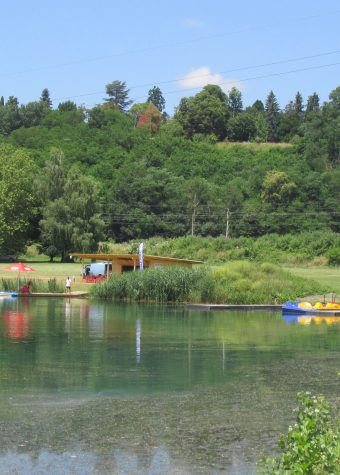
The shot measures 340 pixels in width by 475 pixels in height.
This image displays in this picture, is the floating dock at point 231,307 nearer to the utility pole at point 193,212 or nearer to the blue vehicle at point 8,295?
the blue vehicle at point 8,295

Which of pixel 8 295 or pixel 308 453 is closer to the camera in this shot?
pixel 308 453

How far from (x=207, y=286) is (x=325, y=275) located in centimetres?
2194

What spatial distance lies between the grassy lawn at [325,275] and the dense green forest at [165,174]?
24258 mm

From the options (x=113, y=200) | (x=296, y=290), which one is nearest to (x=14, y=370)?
(x=296, y=290)

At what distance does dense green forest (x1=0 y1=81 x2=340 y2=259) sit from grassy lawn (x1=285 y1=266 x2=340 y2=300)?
24.3 m

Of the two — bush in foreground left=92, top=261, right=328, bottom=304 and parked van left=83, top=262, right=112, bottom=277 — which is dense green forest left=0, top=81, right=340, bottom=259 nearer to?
parked van left=83, top=262, right=112, bottom=277

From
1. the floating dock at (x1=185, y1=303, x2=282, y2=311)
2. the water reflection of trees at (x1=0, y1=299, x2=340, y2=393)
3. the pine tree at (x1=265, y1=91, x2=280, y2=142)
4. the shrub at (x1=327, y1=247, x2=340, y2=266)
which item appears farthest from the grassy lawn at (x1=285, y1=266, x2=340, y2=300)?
the pine tree at (x1=265, y1=91, x2=280, y2=142)

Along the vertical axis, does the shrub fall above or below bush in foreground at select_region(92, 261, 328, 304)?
above

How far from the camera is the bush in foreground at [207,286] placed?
168ft

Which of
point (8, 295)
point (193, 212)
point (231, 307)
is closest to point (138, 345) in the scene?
point (231, 307)

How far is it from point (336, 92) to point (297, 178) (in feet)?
203

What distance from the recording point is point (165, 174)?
12569 cm

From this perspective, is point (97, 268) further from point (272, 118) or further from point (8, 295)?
point (272, 118)

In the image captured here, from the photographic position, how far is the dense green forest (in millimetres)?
95375
